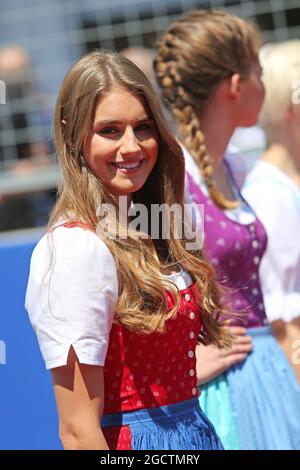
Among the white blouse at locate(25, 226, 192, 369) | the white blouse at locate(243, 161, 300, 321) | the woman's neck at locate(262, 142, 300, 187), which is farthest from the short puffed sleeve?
the woman's neck at locate(262, 142, 300, 187)

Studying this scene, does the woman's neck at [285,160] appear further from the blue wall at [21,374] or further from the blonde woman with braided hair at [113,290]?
the blonde woman with braided hair at [113,290]

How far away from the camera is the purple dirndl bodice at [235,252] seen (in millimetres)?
2861

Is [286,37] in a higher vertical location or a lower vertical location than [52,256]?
lower

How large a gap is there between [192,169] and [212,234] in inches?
7.9

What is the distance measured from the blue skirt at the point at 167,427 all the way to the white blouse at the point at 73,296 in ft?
0.62

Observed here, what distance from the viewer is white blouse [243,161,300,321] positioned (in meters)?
3.19

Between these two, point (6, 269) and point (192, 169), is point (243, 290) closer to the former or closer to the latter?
point (192, 169)

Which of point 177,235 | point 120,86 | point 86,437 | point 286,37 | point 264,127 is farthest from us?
point 286,37

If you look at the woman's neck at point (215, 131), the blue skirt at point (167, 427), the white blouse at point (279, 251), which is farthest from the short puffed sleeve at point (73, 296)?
the white blouse at point (279, 251)

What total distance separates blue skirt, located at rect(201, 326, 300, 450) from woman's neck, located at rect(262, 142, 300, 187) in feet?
2.52

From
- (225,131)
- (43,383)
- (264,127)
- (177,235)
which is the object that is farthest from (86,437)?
(264,127)

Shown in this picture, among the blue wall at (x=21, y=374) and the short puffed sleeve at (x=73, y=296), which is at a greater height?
the short puffed sleeve at (x=73, y=296)

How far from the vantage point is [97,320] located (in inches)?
76.0

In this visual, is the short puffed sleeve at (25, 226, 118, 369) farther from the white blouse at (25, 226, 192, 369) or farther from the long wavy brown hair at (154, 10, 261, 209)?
the long wavy brown hair at (154, 10, 261, 209)
